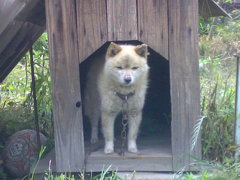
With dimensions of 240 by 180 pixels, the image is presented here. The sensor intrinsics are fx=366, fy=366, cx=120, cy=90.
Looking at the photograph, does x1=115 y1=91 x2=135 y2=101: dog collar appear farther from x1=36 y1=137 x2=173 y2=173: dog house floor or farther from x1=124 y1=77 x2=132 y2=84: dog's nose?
x1=36 y1=137 x2=173 y2=173: dog house floor

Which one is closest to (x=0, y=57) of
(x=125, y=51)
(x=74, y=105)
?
(x=74, y=105)

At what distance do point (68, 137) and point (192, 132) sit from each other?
1.23m

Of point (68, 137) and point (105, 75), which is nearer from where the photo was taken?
point (68, 137)

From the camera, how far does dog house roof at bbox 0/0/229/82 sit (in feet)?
11.2

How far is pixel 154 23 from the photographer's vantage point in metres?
3.53

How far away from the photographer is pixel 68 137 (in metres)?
3.68

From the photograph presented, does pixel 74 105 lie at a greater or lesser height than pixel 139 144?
greater

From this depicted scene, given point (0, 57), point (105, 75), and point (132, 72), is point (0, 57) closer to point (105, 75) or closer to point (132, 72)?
point (105, 75)

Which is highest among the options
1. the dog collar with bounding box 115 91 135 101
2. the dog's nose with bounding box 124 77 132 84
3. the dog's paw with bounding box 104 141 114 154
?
the dog's nose with bounding box 124 77 132 84

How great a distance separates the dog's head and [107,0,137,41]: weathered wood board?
0.62ft

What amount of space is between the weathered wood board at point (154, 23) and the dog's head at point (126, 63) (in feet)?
0.52

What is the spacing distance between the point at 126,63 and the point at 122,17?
47 centimetres

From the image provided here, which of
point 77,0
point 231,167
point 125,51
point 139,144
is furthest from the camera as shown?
point 139,144

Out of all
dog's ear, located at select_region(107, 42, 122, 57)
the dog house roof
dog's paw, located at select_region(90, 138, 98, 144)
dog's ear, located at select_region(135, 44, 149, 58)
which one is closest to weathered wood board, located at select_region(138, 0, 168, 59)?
dog's ear, located at select_region(135, 44, 149, 58)
